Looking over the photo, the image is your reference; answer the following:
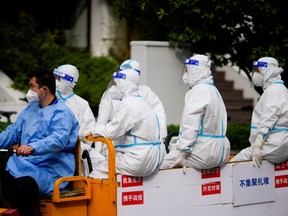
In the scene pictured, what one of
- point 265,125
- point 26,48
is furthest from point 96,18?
point 265,125

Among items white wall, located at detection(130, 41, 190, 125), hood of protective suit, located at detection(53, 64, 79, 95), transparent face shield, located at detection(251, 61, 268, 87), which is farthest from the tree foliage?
hood of protective suit, located at detection(53, 64, 79, 95)

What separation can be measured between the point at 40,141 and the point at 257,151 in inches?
99.8

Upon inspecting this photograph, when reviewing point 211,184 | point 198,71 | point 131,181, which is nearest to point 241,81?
point 198,71

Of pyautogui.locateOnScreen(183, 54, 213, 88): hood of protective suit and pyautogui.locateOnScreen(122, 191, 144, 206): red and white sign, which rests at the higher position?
pyautogui.locateOnScreen(183, 54, 213, 88): hood of protective suit

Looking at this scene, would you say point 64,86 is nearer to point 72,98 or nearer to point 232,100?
point 72,98

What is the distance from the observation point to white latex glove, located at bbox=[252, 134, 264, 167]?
9.12m

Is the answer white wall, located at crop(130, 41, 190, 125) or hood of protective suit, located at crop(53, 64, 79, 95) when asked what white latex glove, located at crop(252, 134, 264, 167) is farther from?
white wall, located at crop(130, 41, 190, 125)

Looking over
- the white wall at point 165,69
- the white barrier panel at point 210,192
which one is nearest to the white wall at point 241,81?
the white wall at point 165,69

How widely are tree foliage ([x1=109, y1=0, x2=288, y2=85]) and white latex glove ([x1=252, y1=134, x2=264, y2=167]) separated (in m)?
3.40

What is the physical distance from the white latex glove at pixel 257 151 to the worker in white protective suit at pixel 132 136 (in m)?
1.22

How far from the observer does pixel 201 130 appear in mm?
8766

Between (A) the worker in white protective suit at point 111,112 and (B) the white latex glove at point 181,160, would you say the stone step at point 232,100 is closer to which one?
(A) the worker in white protective suit at point 111,112

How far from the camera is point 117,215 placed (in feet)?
26.3

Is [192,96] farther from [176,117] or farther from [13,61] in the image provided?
[13,61]
